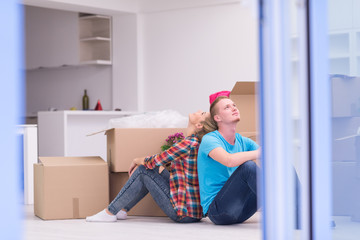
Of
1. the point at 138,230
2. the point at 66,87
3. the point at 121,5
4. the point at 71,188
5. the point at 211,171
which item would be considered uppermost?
the point at 121,5

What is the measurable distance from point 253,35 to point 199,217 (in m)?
3.39

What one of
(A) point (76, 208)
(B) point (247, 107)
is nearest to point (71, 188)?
(A) point (76, 208)

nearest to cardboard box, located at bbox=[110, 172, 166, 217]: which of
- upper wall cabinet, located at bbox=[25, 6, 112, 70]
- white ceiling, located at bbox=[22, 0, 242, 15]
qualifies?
white ceiling, located at bbox=[22, 0, 242, 15]

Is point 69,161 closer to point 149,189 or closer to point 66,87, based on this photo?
point 149,189

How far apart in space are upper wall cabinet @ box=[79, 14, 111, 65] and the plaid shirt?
13.8 ft

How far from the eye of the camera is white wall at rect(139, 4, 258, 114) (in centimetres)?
652

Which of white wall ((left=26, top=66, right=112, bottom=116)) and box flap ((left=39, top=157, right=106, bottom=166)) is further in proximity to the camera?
white wall ((left=26, top=66, right=112, bottom=116))

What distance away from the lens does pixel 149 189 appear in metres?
3.49

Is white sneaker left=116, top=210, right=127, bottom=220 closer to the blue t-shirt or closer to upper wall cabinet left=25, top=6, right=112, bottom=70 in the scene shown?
the blue t-shirt

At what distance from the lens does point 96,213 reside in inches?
150

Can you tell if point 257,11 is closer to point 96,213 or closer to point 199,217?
point 199,217

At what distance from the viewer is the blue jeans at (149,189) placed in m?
3.47

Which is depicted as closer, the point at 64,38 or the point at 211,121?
the point at 211,121

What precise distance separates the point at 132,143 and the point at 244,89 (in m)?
0.80
